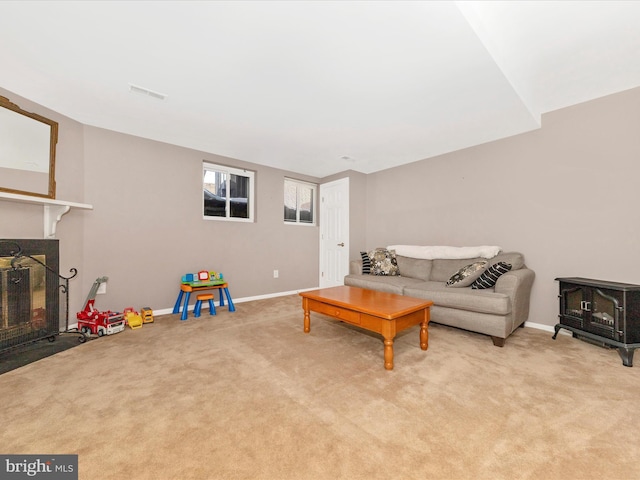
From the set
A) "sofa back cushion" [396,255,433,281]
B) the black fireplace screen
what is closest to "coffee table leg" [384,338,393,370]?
"sofa back cushion" [396,255,433,281]

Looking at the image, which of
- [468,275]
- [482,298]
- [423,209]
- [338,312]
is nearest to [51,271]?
[338,312]

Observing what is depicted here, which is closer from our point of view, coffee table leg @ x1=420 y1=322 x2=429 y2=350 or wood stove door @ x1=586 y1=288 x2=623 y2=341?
wood stove door @ x1=586 y1=288 x2=623 y2=341

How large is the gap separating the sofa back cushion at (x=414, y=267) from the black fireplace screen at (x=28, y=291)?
13.1ft

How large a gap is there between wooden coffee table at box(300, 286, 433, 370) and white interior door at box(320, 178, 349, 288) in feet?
7.12

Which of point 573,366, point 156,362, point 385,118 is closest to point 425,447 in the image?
point 573,366

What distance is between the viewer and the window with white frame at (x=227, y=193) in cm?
394

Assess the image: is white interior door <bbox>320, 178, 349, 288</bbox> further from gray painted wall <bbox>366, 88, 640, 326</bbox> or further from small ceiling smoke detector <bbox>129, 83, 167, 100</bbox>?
small ceiling smoke detector <bbox>129, 83, 167, 100</bbox>

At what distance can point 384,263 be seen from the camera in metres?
3.90

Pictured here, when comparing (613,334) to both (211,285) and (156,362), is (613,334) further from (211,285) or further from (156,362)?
(211,285)

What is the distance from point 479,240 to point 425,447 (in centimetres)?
299

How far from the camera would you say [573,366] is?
2.01 m

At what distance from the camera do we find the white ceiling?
1578 millimetres

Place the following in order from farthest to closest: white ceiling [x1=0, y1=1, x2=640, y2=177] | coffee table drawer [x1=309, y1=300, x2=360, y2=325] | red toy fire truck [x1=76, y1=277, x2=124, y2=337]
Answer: red toy fire truck [x1=76, y1=277, x2=124, y2=337]
coffee table drawer [x1=309, y1=300, x2=360, y2=325]
white ceiling [x1=0, y1=1, x2=640, y2=177]

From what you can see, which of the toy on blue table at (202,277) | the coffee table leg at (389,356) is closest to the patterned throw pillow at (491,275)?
the coffee table leg at (389,356)
